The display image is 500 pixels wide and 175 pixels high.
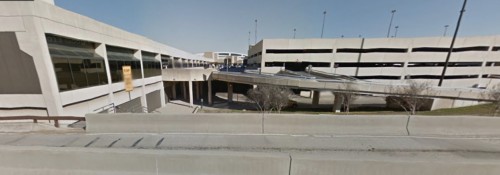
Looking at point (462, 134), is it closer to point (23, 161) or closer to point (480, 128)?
point (480, 128)

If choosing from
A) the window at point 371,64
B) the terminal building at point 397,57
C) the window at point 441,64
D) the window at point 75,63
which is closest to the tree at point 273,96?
the window at point 75,63

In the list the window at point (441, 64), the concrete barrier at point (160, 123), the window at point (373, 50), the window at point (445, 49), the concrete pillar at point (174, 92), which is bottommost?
the concrete pillar at point (174, 92)

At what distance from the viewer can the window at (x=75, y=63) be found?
10.4 meters

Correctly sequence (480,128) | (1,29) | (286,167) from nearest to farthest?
(286,167)
(480,128)
(1,29)

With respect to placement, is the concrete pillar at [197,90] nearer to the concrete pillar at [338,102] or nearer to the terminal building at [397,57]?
the terminal building at [397,57]

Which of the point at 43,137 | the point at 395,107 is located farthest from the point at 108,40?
the point at 395,107

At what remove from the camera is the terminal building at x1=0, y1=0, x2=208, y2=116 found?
913cm

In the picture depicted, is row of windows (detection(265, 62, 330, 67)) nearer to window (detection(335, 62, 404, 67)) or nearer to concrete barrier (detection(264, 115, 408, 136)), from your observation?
window (detection(335, 62, 404, 67))

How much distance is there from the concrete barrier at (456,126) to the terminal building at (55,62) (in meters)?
16.4

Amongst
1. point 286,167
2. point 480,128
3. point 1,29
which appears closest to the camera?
point 286,167

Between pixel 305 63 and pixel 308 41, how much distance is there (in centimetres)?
472

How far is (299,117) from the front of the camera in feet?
24.6

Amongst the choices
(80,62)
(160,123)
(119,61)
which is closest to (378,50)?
(119,61)

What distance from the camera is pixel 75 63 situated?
11.6 meters
